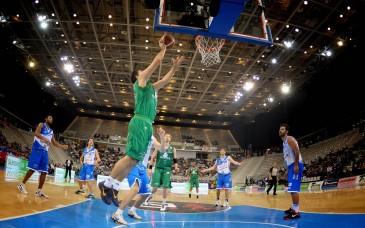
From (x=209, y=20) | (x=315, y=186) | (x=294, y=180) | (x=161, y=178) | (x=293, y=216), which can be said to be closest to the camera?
(x=293, y=216)

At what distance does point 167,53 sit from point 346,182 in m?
16.6

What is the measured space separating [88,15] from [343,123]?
22880 mm

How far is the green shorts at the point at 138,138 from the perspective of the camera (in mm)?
3861

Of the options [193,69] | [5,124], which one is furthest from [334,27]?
[5,124]

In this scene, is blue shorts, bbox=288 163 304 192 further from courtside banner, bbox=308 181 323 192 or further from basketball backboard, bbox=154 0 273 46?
courtside banner, bbox=308 181 323 192

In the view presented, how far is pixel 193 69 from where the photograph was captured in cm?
2694

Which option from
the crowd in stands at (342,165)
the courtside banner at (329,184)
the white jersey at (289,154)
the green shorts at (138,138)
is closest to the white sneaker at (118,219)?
the green shorts at (138,138)

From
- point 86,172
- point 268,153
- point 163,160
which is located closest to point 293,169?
point 163,160

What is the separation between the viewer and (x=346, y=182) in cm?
1603

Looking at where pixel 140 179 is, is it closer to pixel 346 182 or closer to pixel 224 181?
pixel 224 181

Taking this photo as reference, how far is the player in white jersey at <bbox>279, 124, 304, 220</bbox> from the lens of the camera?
19.0 ft

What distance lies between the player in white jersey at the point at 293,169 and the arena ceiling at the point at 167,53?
8.02 meters

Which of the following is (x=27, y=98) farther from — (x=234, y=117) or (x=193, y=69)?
(x=234, y=117)

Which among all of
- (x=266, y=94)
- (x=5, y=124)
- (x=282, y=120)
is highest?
(x=266, y=94)
